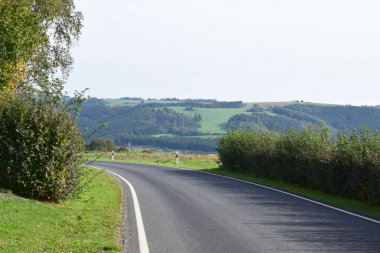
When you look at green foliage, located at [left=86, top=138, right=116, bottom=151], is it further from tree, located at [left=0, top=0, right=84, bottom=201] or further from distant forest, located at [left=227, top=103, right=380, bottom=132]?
distant forest, located at [left=227, top=103, right=380, bottom=132]

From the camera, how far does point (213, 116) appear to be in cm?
17412

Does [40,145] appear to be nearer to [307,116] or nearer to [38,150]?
[38,150]

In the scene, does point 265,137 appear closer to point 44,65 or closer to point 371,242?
point 44,65

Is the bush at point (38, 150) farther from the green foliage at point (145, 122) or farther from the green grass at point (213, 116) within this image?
the green foliage at point (145, 122)

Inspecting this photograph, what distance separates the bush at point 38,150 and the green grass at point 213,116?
136322mm

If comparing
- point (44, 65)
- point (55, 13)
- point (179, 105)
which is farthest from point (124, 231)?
point (179, 105)

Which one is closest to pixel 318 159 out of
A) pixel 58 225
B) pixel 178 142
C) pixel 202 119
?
pixel 58 225

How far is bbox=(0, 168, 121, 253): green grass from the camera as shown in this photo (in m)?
9.40

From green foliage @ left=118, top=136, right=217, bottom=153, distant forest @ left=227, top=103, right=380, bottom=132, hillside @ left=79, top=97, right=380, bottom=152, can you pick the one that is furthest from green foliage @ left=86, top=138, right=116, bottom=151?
distant forest @ left=227, top=103, right=380, bottom=132

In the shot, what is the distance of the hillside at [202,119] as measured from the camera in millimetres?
151500

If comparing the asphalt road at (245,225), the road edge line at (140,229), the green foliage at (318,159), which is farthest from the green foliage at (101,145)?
the road edge line at (140,229)

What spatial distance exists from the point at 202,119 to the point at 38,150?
157 m

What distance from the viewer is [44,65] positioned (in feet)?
82.7

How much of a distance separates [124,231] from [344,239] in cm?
440
